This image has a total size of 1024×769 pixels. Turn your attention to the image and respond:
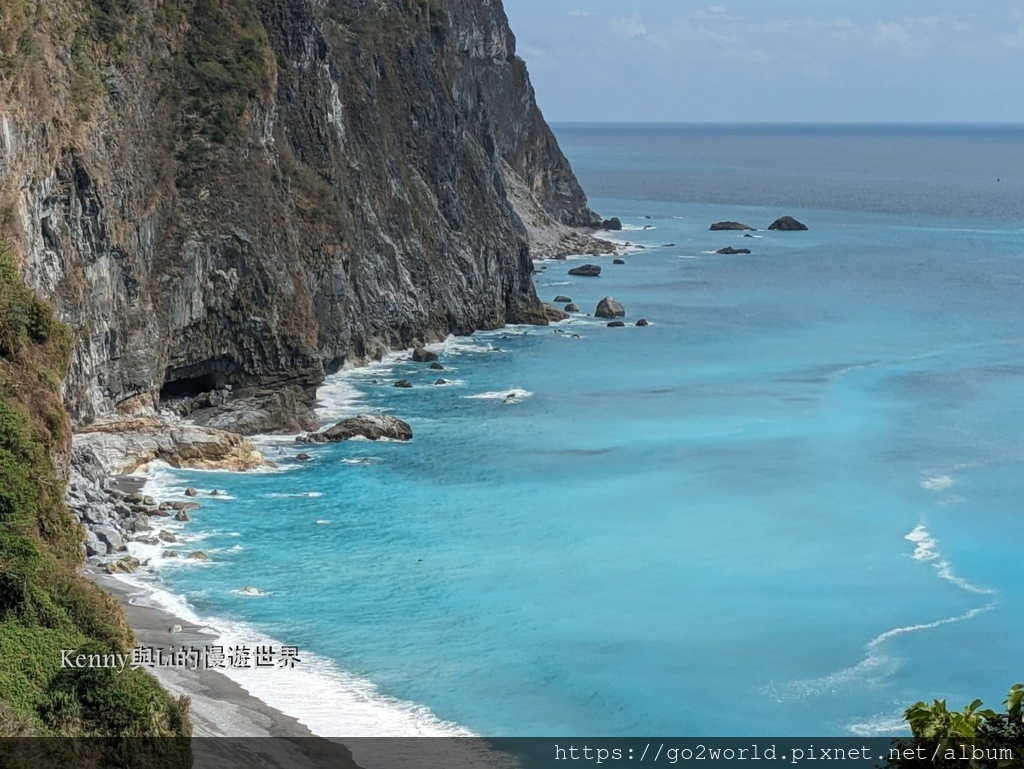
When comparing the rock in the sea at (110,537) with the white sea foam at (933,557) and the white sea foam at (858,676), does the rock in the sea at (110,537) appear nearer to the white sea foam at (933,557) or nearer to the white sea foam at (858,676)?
the white sea foam at (858,676)

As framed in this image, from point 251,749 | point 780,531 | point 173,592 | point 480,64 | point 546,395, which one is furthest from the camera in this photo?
point 480,64

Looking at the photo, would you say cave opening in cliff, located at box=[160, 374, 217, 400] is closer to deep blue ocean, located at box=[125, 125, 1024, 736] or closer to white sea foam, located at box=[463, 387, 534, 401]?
deep blue ocean, located at box=[125, 125, 1024, 736]

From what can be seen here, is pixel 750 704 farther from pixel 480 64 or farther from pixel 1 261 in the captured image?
pixel 480 64

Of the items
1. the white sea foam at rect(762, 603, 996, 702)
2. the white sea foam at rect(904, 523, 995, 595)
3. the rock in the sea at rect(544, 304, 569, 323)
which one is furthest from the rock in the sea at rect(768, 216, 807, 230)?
the white sea foam at rect(762, 603, 996, 702)

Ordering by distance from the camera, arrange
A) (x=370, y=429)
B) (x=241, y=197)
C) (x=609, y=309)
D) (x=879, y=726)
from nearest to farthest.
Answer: (x=879, y=726)
(x=370, y=429)
(x=241, y=197)
(x=609, y=309)

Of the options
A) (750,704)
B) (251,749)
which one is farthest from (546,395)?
(251,749)

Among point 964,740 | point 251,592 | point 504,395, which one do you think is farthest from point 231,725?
point 504,395

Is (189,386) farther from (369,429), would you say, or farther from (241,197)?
(241,197)
